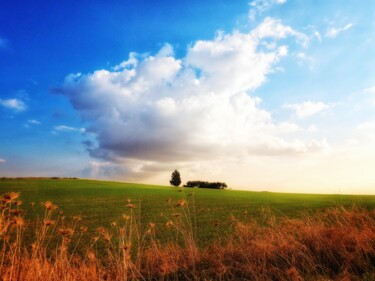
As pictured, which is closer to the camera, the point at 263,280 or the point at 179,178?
the point at 263,280

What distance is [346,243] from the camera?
6.96m

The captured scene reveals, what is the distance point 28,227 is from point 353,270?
1391cm

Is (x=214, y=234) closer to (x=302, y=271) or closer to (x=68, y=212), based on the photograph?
(x=302, y=271)

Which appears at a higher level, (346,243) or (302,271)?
(346,243)

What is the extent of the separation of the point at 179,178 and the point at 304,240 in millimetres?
70216

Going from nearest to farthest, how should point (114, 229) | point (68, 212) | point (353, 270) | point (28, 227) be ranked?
1. point (353, 270)
2. point (114, 229)
3. point (28, 227)
4. point (68, 212)

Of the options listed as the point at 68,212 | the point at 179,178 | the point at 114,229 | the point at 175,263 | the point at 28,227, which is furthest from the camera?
the point at 179,178

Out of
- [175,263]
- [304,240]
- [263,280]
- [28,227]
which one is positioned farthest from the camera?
[28,227]

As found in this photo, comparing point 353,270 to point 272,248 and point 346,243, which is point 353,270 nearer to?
point 346,243

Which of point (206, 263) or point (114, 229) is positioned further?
point (114, 229)

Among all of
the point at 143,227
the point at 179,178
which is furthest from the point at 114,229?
the point at 179,178

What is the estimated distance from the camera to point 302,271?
611cm

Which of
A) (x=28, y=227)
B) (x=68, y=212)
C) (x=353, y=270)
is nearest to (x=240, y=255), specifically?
(x=353, y=270)

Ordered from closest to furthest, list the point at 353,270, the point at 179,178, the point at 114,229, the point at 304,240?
the point at 353,270 < the point at 304,240 < the point at 114,229 < the point at 179,178
